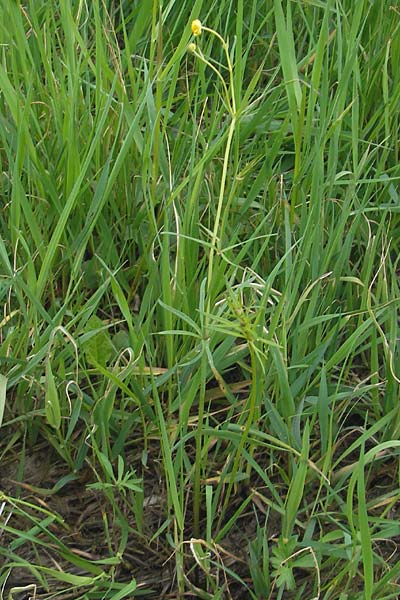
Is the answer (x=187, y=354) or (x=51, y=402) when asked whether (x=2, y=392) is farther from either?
(x=187, y=354)

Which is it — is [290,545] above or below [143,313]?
below

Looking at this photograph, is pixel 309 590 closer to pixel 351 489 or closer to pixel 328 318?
pixel 351 489

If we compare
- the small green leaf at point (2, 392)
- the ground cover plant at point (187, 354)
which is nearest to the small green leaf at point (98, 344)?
the ground cover plant at point (187, 354)

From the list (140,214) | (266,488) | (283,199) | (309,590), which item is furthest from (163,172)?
(309,590)

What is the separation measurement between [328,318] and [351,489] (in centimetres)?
27

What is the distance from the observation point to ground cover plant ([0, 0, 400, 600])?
46.6 inches

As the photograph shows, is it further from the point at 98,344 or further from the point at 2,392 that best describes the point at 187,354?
the point at 2,392

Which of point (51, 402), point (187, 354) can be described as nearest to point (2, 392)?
point (51, 402)

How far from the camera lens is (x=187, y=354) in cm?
129

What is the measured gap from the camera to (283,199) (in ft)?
4.76

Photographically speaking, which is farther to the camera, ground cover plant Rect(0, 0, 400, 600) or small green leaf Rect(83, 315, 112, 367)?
Result: small green leaf Rect(83, 315, 112, 367)

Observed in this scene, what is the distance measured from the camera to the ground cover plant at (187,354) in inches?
46.6

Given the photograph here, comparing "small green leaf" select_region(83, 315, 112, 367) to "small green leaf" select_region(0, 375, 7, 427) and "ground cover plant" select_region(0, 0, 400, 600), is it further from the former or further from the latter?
"small green leaf" select_region(0, 375, 7, 427)

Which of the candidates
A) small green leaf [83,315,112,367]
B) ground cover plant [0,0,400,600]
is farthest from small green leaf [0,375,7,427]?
small green leaf [83,315,112,367]
